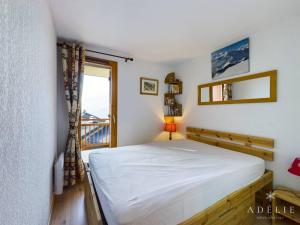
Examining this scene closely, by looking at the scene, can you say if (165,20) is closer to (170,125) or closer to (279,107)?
Result: (279,107)

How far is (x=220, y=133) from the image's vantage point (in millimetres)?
2723

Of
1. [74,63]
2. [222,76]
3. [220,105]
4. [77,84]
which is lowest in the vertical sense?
[220,105]

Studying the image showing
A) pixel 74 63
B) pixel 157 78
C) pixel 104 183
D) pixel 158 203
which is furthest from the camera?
pixel 157 78

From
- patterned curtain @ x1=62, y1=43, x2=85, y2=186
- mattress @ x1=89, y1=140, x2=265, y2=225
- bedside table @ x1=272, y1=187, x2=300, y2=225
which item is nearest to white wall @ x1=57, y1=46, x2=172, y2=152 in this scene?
patterned curtain @ x1=62, y1=43, x2=85, y2=186

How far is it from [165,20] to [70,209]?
280cm

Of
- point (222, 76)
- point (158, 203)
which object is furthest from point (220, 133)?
point (158, 203)

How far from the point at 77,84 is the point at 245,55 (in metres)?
2.83

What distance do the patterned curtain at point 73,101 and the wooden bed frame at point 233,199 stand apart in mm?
733

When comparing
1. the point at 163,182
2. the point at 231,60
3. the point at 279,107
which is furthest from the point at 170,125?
the point at 163,182

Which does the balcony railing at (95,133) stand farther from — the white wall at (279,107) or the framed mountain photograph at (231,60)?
the white wall at (279,107)

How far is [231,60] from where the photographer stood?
101 inches

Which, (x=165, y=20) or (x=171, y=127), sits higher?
(x=165, y=20)

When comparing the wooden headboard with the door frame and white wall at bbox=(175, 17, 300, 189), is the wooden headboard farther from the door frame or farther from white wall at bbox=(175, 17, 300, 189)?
the door frame

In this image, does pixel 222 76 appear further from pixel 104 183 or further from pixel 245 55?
pixel 104 183
